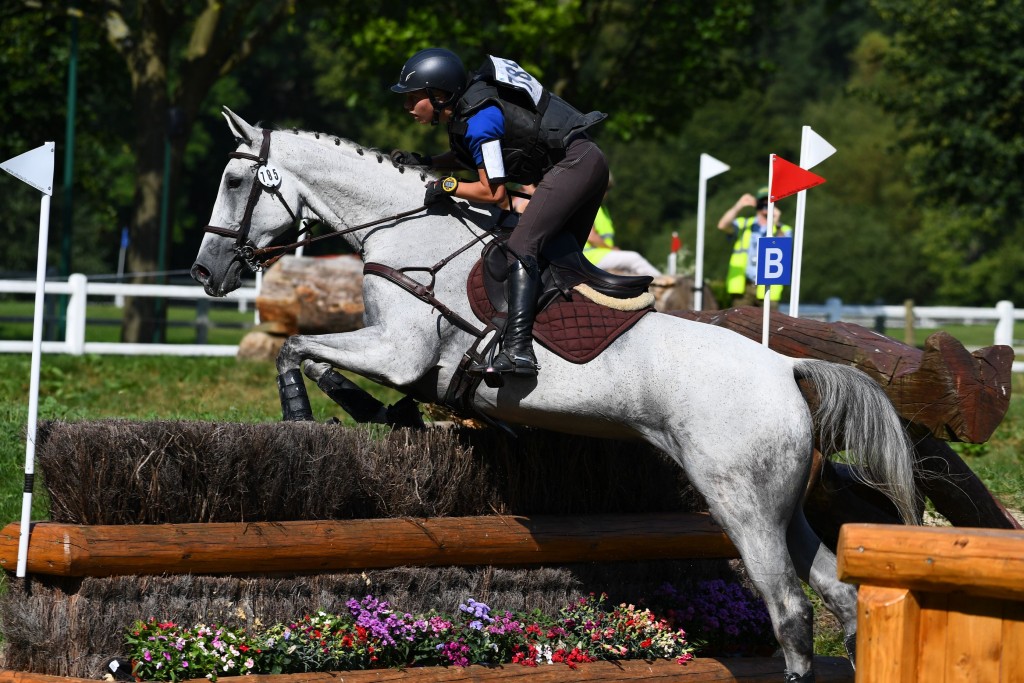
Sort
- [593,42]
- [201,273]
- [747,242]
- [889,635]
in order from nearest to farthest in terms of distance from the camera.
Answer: [889,635] < [201,273] < [747,242] < [593,42]

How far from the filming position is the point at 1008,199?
2444cm

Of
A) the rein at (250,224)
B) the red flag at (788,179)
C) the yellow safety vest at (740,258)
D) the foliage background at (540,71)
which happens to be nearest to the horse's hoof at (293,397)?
the rein at (250,224)

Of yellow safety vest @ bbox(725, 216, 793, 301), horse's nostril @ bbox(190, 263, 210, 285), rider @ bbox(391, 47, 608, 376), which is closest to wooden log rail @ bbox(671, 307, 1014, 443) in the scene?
rider @ bbox(391, 47, 608, 376)

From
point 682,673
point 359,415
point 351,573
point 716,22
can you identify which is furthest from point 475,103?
point 716,22

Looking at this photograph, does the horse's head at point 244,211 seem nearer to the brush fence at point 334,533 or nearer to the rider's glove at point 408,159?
the rider's glove at point 408,159

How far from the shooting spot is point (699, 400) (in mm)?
5234

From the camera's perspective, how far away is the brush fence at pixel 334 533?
5.01m

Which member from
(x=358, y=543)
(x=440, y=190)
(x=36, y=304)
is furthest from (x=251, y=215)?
(x=358, y=543)

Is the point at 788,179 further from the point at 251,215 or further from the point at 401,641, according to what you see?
the point at 401,641

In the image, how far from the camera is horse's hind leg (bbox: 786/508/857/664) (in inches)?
217

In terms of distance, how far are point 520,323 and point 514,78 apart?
109cm

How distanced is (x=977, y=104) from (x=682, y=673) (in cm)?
2097

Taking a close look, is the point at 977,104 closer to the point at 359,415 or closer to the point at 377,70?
the point at 377,70

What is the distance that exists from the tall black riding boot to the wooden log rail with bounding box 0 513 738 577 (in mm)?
902
